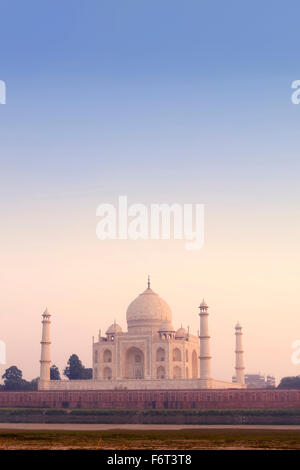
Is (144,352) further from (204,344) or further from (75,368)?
(75,368)

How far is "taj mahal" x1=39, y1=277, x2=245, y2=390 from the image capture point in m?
73.8

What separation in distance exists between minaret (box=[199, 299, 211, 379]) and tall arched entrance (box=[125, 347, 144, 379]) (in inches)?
441

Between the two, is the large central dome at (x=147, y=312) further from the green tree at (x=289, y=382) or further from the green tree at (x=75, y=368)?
the green tree at (x=289, y=382)

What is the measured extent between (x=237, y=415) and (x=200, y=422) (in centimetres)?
343

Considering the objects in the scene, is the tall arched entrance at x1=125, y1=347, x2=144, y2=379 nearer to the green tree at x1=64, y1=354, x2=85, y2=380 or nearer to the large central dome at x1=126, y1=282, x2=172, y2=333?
the large central dome at x1=126, y1=282, x2=172, y2=333

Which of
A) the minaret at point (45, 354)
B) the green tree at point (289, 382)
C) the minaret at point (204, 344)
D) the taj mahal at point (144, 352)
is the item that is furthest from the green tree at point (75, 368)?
the green tree at point (289, 382)

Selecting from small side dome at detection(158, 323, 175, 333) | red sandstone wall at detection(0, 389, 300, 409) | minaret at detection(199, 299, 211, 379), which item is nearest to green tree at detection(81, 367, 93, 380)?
small side dome at detection(158, 323, 175, 333)

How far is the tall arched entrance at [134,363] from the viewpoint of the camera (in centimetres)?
8100

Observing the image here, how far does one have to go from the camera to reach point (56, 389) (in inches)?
2908

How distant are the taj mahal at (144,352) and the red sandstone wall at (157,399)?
425cm

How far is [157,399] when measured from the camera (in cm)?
6656

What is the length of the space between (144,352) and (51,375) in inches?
729
